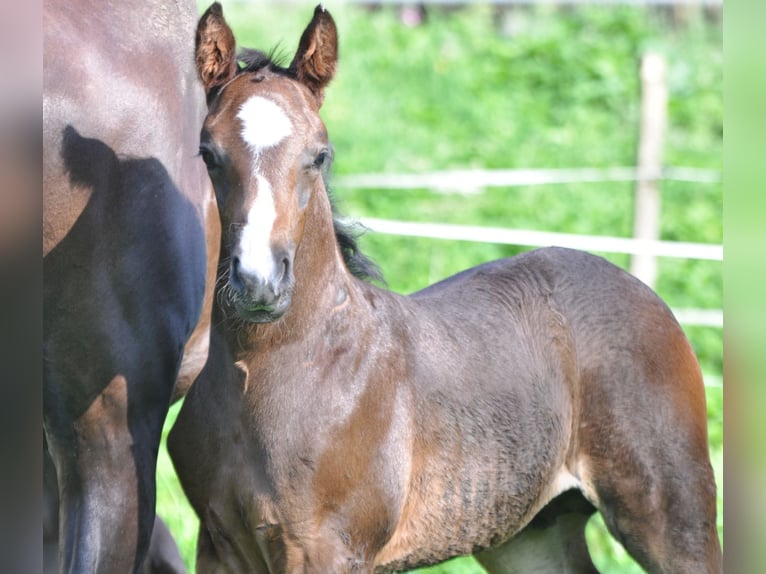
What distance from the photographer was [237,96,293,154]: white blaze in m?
2.50

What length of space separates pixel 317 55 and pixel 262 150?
16.3 inches

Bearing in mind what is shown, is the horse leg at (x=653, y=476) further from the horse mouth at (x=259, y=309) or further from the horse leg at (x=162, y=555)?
the horse leg at (x=162, y=555)

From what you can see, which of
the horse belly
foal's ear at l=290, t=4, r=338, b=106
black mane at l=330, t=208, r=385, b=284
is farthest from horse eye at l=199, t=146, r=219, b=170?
the horse belly

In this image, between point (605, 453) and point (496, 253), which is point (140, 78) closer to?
point (605, 453)

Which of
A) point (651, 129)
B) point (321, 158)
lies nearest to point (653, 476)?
point (321, 158)

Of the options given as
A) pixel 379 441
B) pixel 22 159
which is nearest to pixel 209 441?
pixel 379 441

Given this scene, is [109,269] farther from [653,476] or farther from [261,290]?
[653,476]

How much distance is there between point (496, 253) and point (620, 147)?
2.74 meters

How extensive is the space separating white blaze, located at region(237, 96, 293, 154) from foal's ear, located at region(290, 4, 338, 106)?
0.86 ft

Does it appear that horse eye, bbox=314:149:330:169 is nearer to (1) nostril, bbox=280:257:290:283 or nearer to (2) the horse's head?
(2) the horse's head

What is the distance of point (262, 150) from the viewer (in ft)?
8.16

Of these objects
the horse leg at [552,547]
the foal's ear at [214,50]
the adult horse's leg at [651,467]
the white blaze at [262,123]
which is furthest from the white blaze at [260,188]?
the horse leg at [552,547]

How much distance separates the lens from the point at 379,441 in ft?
9.29

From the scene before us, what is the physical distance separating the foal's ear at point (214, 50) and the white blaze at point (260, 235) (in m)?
0.42
